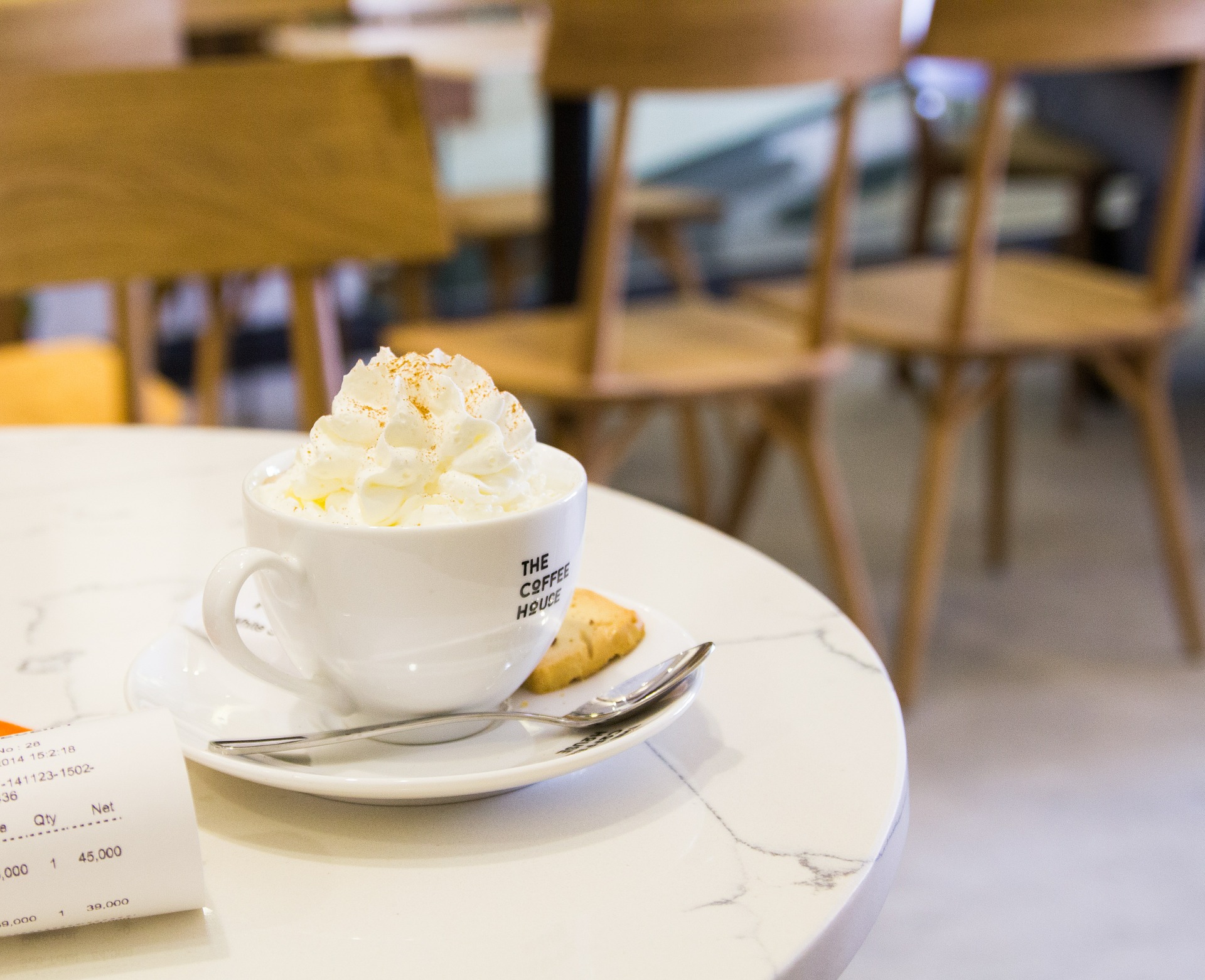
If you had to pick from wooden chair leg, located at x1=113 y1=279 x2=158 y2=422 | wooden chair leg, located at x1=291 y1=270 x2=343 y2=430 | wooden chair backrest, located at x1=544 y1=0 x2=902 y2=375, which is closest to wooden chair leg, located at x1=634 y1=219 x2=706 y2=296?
wooden chair backrest, located at x1=544 y1=0 x2=902 y2=375

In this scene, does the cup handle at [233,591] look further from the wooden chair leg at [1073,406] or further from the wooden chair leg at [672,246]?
the wooden chair leg at [1073,406]

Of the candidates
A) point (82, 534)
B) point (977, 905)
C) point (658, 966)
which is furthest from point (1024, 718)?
point (658, 966)

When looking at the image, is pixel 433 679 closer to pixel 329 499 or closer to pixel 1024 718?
pixel 329 499

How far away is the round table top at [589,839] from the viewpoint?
12.4 inches

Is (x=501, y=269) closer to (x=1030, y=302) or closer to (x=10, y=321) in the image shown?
(x=10, y=321)

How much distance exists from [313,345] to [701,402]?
59 centimetres

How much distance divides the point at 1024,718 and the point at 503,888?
151 cm

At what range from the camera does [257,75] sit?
1.00 m

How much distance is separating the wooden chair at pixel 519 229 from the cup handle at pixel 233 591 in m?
2.14

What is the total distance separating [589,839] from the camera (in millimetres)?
360

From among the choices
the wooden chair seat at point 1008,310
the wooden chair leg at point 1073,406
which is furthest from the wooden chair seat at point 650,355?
the wooden chair leg at point 1073,406

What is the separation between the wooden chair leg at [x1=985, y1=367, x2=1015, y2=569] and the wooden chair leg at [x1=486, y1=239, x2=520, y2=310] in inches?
42.8

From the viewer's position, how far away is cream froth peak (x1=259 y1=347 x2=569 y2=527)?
15.4 inches

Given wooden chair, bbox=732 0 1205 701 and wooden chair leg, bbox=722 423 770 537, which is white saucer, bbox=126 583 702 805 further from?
wooden chair leg, bbox=722 423 770 537
